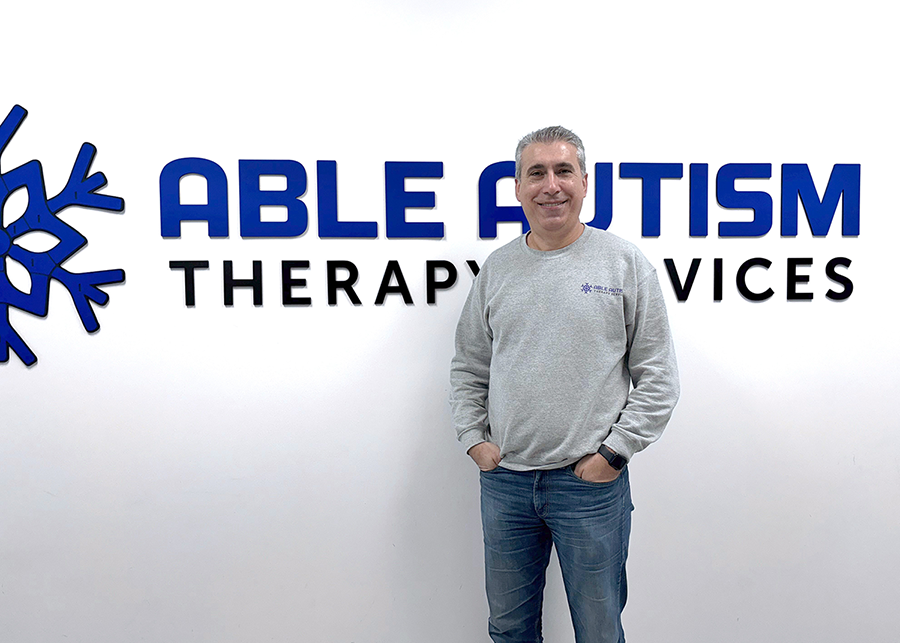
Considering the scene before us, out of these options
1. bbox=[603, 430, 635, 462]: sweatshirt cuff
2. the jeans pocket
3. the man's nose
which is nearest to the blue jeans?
the jeans pocket

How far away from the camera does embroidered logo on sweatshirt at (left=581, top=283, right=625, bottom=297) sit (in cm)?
156

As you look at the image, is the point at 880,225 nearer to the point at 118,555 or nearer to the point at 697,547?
the point at 697,547

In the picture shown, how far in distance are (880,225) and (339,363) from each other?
5.83 feet

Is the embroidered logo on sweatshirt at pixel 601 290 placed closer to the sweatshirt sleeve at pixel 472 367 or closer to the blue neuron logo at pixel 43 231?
the sweatshirt sleeve at pixel 472 367

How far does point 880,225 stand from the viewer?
2.00 metres

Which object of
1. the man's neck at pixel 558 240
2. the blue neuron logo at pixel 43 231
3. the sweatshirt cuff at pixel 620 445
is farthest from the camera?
the blue neuron logo at pixel 43 231

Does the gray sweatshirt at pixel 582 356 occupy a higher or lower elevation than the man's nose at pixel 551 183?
lower

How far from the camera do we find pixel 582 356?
155cm

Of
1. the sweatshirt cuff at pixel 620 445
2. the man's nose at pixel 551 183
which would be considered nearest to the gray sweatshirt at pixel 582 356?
the sweatshirt cuff at pixel 620 445

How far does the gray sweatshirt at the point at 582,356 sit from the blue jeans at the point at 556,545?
71mm

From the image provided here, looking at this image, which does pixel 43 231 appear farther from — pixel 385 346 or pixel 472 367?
pixel 472 367

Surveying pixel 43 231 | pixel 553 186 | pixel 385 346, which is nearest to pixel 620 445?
pixel 553 186

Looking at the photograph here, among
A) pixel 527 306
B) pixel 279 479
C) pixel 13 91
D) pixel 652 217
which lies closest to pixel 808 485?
pixel 652 217

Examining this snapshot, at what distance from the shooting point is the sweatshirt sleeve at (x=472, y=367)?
171cm
